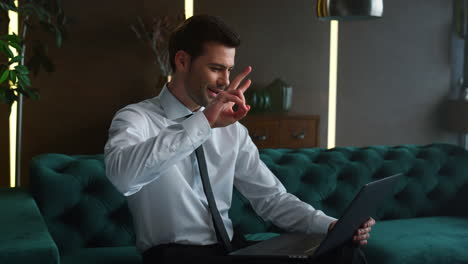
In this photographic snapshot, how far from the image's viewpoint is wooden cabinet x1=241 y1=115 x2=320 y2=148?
16.5ft

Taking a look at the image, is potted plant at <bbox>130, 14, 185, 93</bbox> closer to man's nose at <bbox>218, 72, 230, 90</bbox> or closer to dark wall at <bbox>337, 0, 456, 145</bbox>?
dark wall at <bbox>337, 0, 456, 145</bbox>

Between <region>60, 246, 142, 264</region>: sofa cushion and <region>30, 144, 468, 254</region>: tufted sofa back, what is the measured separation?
7 cm

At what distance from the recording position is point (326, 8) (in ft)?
7.55

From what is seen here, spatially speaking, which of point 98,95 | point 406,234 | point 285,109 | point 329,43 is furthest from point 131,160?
point 329,43

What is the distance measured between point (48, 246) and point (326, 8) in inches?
55.8

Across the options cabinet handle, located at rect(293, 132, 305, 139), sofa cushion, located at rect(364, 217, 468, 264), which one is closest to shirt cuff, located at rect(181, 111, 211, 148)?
sofa cushion, located at rect(364, 217, 468, 264)

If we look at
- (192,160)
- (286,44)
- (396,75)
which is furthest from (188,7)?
(192,160)

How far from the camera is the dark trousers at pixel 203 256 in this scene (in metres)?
1.62

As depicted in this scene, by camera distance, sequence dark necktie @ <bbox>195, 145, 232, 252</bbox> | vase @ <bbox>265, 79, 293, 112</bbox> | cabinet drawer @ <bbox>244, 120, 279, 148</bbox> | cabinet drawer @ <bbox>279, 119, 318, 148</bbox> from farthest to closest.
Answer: vase @ <bbox>265, 79, 293, 112</bbox>
cabinet drawer @ <bbox>279, 119, 318, 148</bbox>
cabinet drawer @ <bbox>244, 120, 279, 148</bbox>
dark necktie @ <bbox>195, 145, 232, 252</bbox>

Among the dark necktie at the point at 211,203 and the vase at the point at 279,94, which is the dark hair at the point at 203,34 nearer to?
the dark necktie at the point at 211,203

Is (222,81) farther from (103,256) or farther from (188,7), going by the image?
(188,7)

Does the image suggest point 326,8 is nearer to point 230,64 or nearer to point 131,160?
point 230,64

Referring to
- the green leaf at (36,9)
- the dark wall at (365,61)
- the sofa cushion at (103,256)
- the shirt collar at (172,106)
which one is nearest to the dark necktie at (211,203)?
the shirt collar at (172,106)

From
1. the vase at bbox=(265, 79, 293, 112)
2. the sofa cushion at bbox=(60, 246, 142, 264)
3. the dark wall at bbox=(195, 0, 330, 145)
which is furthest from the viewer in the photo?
the dark wall at bbox=(195, 0, 330, 145)
